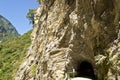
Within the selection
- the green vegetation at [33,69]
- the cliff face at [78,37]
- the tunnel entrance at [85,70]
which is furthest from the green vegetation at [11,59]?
the tunnel entrance at [85,70]

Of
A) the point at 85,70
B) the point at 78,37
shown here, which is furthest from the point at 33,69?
the point at 78,37

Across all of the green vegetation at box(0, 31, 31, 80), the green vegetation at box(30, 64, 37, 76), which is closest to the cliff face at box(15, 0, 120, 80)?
the green vegetation at box(30, 64, 37, 76)

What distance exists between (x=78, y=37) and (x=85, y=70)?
390cm

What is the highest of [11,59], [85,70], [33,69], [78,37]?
[11,59]

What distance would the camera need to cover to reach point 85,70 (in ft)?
76.5

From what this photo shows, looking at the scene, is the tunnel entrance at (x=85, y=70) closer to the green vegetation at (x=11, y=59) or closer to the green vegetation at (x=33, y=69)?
the green vegetation at (x=33, y=69)

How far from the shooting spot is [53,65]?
22453 millimetres

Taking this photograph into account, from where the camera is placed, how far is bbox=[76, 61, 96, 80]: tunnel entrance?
2176 centimetres

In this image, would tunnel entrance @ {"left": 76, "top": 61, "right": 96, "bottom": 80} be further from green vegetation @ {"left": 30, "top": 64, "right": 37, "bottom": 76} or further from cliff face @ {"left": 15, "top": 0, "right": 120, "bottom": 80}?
green vegetation @ {"left": 30, "top": 64, "right": 37, "bottom": 76}

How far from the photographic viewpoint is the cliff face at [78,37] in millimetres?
18578

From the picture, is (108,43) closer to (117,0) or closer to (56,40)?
(117,0)

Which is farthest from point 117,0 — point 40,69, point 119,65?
point 40,69

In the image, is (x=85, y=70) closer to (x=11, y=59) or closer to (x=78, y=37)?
(x=78, y=37)

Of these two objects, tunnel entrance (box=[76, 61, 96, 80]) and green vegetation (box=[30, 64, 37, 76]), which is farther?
green vegetation (box=[30, 64, 37, 76])
